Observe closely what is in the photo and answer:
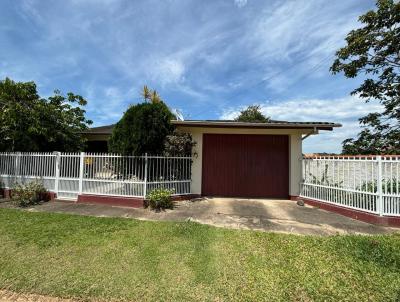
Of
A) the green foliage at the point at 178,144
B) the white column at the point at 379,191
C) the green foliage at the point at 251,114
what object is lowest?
the white column at the point at 379,191

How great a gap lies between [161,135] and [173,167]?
52.6 inches

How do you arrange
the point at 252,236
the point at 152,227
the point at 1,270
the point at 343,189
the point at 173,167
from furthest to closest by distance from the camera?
the point at 173,167 → the point at 343,189 → the point at 152,227 → the point at 252,236 → the point at 1,270

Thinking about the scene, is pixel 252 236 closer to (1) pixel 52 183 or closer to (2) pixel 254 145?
(2) pixel 254 145

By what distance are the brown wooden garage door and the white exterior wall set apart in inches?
7.6

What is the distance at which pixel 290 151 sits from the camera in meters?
10.0

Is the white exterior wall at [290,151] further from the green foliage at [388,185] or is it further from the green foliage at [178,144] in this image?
the green foliage at [388,185]

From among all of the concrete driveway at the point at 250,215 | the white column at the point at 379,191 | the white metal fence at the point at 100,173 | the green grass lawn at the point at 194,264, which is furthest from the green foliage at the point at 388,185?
the white metal fence at the point at 100,173

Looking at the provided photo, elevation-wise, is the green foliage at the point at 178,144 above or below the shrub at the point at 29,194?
above

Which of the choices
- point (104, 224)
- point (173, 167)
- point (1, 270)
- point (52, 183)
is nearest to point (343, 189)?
point (173, 167)

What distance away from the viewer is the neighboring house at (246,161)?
32.7 ft

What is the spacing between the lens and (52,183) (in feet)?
31.7

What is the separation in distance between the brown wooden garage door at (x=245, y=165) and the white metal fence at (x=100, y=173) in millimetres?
1039

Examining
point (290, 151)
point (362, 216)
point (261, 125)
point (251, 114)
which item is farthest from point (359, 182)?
point (251, 114)

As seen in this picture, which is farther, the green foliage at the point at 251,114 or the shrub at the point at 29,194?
the green foliage at the point at 251,114
